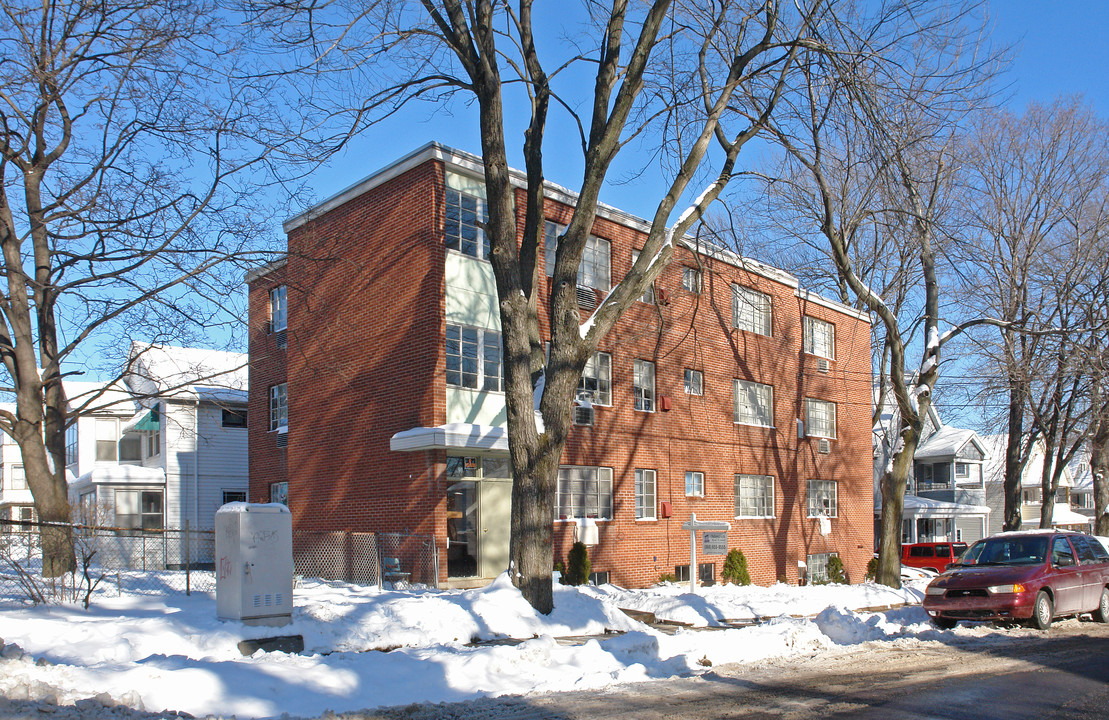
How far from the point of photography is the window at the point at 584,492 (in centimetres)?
2034

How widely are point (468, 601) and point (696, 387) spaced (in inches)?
550

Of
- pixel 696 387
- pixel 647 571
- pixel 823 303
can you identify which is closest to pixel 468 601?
pixel 647 571

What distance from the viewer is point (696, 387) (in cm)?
2472

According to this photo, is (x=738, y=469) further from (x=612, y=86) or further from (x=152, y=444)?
(x=152, y=444)

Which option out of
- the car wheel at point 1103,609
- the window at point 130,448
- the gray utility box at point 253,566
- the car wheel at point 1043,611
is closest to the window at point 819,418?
the car wheel at point 1103,609

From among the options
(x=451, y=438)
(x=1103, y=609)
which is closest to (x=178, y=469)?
(x=451, y=438)

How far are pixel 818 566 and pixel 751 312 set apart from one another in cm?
865

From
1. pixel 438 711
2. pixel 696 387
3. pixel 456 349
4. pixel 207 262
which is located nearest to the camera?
pixel 438 711

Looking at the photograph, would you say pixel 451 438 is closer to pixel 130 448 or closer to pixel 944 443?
pixel 130 448

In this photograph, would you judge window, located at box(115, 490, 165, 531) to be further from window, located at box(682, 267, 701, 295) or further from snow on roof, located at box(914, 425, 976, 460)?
snow on roof, located at box(914, 425, 976, 460)

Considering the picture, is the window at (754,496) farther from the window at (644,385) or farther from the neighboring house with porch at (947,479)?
the neighboring house with porch at (947,479)

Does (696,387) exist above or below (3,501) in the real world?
above

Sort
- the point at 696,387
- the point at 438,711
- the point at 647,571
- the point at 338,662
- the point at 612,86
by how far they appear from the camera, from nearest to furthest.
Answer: the point at 438,711
the point at 338,662
the point at 612,86
the point at 647,571
the point at 696,387

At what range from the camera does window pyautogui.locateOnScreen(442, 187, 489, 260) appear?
61.3 ft
